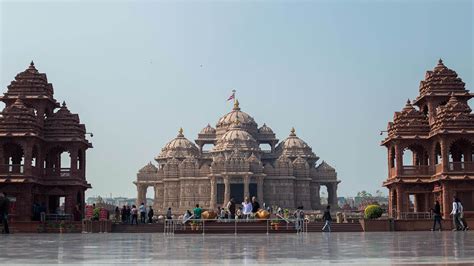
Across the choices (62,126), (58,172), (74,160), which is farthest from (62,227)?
(62,126)

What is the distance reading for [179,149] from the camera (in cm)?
10162

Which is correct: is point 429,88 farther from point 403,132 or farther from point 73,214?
point 73,214

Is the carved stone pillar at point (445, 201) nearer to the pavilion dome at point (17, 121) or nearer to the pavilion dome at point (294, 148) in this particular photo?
the pavilion dome at point (17, 121)

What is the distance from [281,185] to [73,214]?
4637 centimetres

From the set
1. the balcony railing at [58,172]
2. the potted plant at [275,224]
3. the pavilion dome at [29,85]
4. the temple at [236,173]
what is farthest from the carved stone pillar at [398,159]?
the temple at [236,173]

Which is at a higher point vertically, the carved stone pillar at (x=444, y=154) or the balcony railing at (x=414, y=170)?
the carved stone pillar at (x=444, y=154)

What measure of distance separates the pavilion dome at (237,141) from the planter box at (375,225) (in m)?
50.4

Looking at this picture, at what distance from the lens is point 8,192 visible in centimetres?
4506

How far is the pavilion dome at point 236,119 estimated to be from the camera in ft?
340

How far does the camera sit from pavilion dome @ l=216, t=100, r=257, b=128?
340 ft

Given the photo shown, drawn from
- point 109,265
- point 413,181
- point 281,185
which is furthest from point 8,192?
point 281,185

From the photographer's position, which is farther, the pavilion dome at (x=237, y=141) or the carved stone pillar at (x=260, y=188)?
the pavilion dome at (x=237, y=141)

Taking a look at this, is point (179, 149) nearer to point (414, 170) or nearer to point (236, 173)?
point (236, 173)

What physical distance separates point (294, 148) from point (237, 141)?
9975 mm
